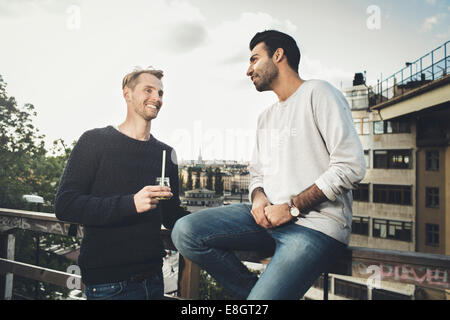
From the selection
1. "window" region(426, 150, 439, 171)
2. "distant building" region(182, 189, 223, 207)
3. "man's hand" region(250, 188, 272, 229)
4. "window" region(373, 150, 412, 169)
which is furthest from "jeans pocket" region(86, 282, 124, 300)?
"distant building" region(182, 189, 223, 207)

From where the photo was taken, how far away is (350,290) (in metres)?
21.5

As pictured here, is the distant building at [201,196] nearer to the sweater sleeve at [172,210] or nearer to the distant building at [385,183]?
the distant building at [385,183]

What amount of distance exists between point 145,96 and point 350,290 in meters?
24.6

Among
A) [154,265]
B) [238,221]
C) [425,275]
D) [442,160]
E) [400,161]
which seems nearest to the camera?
[425,275]

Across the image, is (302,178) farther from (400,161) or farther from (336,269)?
(400,161)

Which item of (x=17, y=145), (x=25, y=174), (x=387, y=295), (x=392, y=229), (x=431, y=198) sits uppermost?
(x=17, y=145)

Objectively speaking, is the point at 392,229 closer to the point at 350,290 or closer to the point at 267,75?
the point at 350,290

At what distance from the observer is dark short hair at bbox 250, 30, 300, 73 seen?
5.30ft

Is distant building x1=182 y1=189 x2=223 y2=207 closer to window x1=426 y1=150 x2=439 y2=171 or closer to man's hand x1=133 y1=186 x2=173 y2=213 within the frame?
window x1=426 y1=150 x2=439 y2=171

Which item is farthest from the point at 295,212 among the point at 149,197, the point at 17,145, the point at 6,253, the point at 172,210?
the point at 17,145

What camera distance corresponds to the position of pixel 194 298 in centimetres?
166

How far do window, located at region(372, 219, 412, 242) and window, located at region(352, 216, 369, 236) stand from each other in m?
0.57
